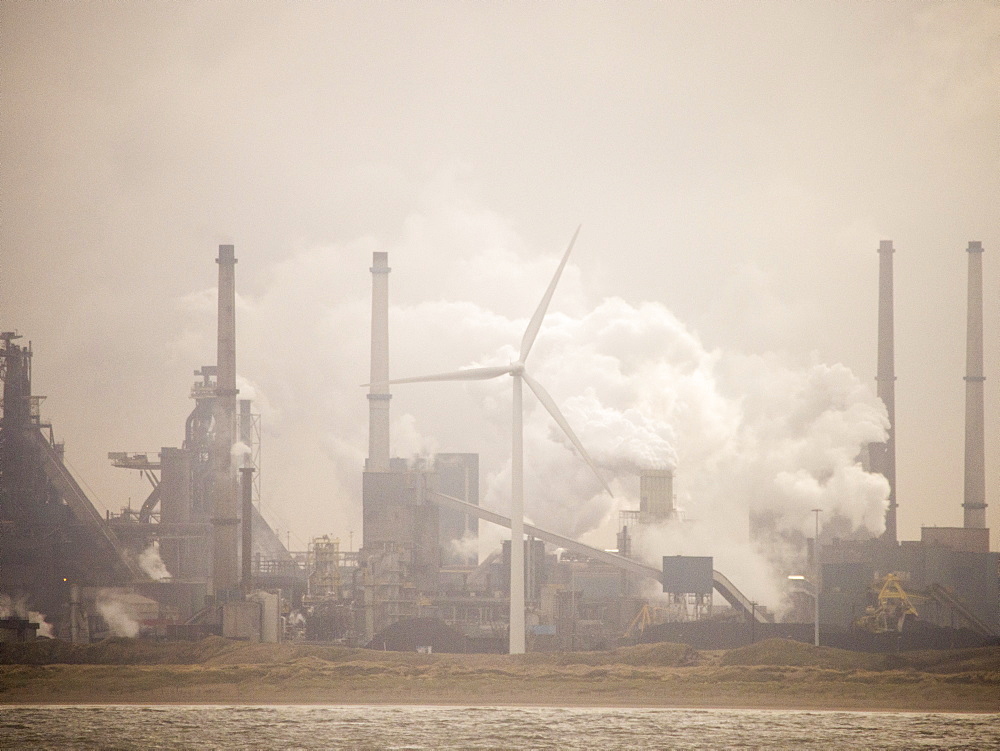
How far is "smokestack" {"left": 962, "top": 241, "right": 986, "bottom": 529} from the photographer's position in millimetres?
80500

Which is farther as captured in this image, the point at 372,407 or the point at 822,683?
Result: the point at 372,407

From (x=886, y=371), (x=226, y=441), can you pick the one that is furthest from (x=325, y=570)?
(x=886, y=371)

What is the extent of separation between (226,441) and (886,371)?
4404 cm

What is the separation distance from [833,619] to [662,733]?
29303 mm

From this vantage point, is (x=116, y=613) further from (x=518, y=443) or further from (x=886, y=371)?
(x=886, y=371)

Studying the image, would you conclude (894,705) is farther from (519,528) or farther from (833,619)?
(833,619)

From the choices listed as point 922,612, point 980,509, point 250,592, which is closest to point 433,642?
point 250,592

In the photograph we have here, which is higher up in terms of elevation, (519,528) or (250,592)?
(519,528)

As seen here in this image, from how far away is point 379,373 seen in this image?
3349 inches

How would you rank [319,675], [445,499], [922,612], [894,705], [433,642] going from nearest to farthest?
1. [894,705]
2. [319,675]
3. [433,642]
4. [922,612]
5. [445,499]

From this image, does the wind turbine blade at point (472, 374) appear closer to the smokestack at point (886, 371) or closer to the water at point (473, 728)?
→ the water at point (473, 728)

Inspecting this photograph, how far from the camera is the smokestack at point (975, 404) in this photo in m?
80.5

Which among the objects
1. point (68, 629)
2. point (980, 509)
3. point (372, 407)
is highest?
point (372, 407)

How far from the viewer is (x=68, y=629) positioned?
6862 cm
